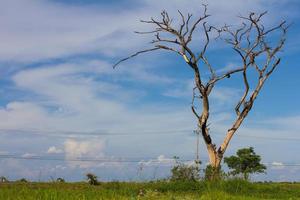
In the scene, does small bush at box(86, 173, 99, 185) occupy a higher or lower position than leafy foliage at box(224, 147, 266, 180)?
lower

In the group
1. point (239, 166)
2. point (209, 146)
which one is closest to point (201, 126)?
point (209, 146)

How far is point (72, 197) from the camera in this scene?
10586 mm

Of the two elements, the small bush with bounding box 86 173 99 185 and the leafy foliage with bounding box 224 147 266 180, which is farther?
the leafy foliage with bounding box 224 147 266 180

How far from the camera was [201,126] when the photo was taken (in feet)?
87.1

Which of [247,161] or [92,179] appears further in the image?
[247,161]

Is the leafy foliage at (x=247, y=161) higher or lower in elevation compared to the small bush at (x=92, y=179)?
higher

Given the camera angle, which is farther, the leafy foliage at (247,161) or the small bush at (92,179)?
the leafy foliage at (247,161)

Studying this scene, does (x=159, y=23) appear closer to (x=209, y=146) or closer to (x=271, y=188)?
(x=209, y=146)

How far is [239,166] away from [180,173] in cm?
1652

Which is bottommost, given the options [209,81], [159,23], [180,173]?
[180,173]

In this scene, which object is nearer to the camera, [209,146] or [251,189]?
[251,189]

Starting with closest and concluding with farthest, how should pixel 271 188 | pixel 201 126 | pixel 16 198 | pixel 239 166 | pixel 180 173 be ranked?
Result: pixel 16 198
pixel 271 188
pixel 180 173
pixel 201 126
pixel 239 166

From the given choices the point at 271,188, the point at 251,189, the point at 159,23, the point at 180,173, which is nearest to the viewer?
the point at 251,189

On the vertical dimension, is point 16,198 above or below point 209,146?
below
